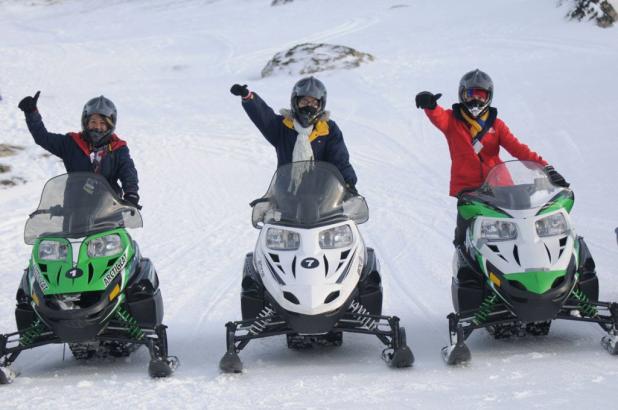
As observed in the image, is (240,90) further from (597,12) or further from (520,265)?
(597,12)

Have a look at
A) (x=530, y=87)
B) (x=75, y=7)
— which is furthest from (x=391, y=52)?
(x=75, y=7)

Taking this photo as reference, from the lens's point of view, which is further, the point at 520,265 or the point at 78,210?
the point at 78,210

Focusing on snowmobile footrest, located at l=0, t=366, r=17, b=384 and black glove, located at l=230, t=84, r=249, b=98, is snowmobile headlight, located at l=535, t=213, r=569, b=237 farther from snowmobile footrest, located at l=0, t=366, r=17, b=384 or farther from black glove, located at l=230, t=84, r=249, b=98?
snowmobile footrest, located at l=0, t=366, r=17, b=384

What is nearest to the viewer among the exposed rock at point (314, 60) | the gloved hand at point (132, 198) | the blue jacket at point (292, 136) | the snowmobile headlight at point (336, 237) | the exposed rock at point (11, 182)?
the snowmobile headlight at point (336, 237)

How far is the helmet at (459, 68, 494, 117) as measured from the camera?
7.59 metres

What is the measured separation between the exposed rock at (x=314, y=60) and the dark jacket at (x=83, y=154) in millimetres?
19624

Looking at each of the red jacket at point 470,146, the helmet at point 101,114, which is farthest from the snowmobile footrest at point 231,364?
the red jacket at point 470,146

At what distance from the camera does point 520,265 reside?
668cm

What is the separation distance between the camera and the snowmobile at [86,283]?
6633 mm

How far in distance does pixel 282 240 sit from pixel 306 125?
1298 millimetres

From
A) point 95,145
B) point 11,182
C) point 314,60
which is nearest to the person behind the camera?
point 95,145

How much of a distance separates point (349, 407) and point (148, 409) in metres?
1.21

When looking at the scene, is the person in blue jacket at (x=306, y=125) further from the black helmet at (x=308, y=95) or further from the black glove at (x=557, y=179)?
the black glove at (x=557, y=179)

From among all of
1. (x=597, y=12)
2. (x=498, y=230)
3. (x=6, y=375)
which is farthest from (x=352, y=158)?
(x=597, y=12)
